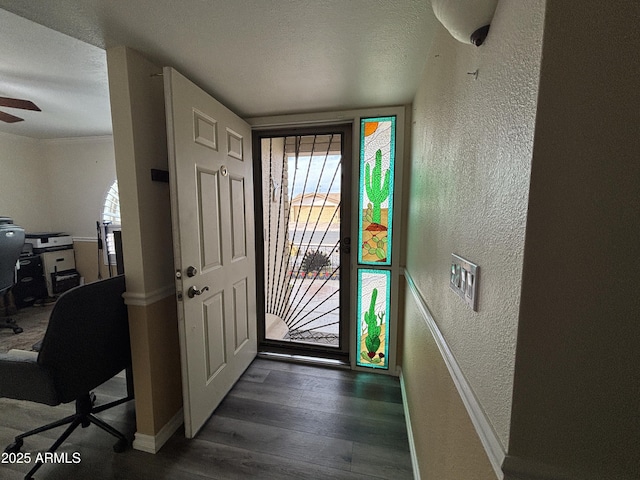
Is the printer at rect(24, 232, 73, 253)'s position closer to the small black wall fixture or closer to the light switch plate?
the small black wall fixture

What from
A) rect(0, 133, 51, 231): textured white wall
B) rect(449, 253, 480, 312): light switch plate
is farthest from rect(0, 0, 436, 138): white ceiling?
rect(0, 133, 51, 231): textured white wall

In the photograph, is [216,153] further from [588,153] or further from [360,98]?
[588,153]

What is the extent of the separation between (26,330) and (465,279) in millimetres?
4210

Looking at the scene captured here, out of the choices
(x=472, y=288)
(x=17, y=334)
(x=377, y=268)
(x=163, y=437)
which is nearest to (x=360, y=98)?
(x=377, y=268)

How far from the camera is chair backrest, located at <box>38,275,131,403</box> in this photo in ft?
3.79

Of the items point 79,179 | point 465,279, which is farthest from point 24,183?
point 465,279

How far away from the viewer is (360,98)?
1761 millimetres

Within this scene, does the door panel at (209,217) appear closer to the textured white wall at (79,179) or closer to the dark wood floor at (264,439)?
the dark wood floor at (264,439)

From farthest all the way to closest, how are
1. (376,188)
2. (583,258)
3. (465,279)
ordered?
1. (376,188)
2. (465,279)
3. (583,258)

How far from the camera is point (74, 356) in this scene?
4.05 ft

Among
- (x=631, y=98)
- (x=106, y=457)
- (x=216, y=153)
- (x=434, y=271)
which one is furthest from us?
(x=216, y=153)

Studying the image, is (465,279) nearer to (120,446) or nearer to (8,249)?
(120,446)

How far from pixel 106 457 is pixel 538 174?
2.22 meters

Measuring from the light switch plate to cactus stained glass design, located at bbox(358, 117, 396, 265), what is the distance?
1.20 metres
